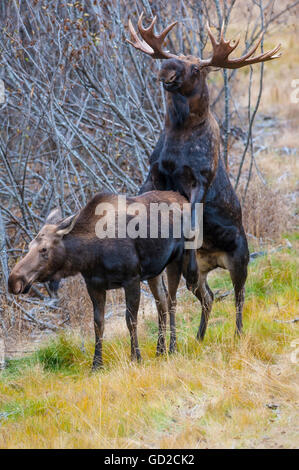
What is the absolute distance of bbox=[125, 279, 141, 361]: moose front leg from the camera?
631 centimetres

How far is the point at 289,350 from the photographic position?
265 inches

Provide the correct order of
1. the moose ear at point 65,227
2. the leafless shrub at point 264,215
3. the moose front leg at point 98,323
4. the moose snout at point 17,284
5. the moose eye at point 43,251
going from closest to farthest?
the moose snout at point 17,284 < the moose eye at point 43,251 < the moose ear at point 65,227 < the moose front leg at point 98,323 < the leafless shrub at point 264,215

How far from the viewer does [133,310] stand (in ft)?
21.1

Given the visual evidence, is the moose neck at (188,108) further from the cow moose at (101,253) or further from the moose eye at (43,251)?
the moose eye at (43,251)

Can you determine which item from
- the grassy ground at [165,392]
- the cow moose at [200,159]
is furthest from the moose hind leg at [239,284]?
the grassy ground at [165,392]

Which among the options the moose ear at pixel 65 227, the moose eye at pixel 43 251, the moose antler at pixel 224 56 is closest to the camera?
the moose eye at pixel 43 251

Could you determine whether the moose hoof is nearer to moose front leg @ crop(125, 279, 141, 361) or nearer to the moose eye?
moose front leg @ crop(125, 279, 141, 361)

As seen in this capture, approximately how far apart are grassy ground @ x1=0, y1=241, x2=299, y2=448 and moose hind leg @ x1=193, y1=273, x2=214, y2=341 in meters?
0.11

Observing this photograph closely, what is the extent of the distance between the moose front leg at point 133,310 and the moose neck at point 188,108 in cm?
152

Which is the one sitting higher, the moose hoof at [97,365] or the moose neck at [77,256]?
the moose neck at [77,256]

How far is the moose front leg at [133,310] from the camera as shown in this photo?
631 cm

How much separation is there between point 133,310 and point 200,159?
148 cm

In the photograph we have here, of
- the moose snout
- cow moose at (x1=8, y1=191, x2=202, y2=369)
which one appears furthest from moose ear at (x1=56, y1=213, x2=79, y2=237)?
the moose snout

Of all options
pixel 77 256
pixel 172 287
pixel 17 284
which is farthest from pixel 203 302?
pixel 17 284
